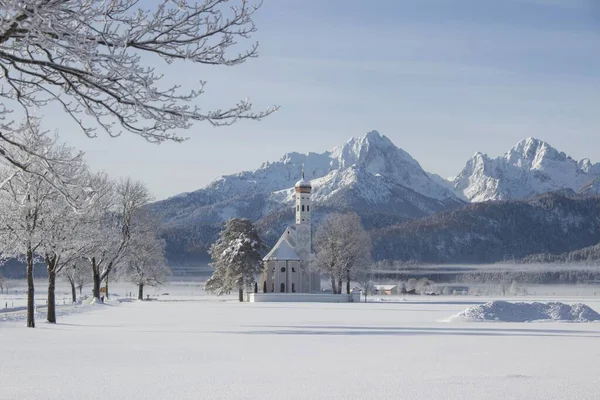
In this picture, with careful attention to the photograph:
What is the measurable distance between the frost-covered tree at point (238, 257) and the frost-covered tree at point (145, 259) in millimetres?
5958

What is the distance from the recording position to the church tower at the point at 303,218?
99.2 meters

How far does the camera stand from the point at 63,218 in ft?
117

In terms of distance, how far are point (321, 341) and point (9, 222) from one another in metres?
16.1

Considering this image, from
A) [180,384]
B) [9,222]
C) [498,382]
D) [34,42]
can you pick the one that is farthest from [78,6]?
[9,222]

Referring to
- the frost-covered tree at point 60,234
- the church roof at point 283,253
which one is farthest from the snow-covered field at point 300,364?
the church roof at point 283,253

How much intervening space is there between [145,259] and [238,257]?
33.6ft

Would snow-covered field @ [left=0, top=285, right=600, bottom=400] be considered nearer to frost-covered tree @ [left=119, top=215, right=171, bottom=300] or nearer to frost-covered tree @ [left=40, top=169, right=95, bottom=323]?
frost-covered tree @ [left=40, top=169, right=95, bottom=323]

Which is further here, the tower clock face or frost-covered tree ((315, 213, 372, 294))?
the tower clock face

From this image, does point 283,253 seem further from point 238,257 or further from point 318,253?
point 238,257

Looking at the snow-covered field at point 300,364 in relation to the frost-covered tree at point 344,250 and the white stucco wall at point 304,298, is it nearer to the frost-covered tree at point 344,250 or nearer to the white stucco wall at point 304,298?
the white stucco wall at point 304,298

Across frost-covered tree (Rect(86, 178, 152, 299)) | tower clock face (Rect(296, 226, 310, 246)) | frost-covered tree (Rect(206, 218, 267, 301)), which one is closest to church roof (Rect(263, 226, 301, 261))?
tower clock face (Rect(296, 226, 310, 246))

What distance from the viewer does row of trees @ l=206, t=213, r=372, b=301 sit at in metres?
85.0

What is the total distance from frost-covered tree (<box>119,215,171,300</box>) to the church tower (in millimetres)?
20013

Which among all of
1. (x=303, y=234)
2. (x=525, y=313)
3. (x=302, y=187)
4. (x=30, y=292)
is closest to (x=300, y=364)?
(x=30, y=292)
